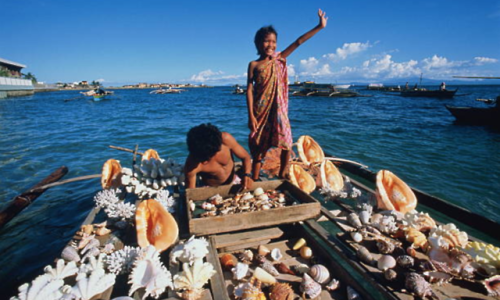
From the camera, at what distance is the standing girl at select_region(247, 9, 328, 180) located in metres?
3.25

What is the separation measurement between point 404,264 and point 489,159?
32.3 feet

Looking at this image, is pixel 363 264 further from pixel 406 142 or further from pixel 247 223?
pixel 406 142

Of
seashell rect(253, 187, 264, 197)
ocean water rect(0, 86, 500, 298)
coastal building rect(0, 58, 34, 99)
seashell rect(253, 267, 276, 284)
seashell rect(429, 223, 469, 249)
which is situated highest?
coastal building rect(0, 58, 34, 99)

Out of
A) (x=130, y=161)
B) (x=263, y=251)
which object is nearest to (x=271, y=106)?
(x=263, y=251)

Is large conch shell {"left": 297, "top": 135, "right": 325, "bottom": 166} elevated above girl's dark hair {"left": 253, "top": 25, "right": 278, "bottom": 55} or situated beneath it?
situated beneath

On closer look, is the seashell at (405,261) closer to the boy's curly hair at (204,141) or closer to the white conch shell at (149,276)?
the white conch shell at (149,276)

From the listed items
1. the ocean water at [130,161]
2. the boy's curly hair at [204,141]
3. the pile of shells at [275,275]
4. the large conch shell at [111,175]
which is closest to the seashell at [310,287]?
the pile of shells at [275,275]

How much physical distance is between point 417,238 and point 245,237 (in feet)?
5.70

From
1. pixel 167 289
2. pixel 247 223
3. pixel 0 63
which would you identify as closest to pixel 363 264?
pixel 247 223

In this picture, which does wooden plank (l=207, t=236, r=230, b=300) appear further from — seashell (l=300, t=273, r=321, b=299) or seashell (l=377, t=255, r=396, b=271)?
seashell (l=377, t=255, r=396, b=271)

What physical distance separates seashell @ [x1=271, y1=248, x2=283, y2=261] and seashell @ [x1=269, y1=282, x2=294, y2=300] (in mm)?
405

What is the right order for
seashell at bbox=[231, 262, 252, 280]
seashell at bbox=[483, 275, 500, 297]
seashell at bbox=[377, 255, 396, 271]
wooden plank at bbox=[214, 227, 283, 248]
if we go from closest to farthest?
seashell at bbox=[483, 275, 500, 297] → seashell at bbox=[377, 255, 396, 271] → seashell at bbox=[231, 262, 252, 280] → wooden plank at bbox=[214, 227, 283, 248]

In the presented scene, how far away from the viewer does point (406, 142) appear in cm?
1047

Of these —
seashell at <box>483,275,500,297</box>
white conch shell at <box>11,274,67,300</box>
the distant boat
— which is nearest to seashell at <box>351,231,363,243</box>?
seashell at <box>483,275,500,297</box>
